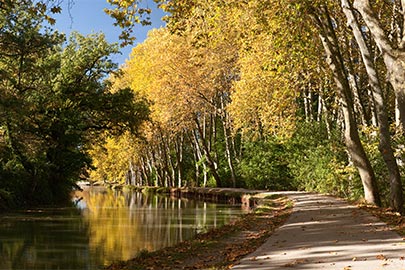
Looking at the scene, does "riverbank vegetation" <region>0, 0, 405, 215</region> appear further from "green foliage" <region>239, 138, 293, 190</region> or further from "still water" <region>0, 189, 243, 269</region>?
"still water" <region>0, 189, 243, 269</region>

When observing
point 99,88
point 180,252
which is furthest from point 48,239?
point 99,88

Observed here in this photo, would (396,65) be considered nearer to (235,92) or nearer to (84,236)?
(84,236)

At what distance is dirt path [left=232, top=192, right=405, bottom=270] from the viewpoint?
7.84 m

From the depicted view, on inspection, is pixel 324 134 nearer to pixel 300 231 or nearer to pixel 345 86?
pixel 345 86

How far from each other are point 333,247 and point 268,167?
28.4 metres

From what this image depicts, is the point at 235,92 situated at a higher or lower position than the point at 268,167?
higher

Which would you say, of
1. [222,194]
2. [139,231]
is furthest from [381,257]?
[222,194]

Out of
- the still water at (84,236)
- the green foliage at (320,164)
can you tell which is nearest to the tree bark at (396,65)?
the still water at (84,236)

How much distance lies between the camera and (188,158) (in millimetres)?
65125

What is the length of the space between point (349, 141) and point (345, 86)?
6.62ft

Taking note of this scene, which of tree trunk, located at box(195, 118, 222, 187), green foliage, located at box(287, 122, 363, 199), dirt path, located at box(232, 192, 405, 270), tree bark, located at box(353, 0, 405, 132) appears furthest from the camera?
tree trunk, located at box(195, 118, 222, 187)

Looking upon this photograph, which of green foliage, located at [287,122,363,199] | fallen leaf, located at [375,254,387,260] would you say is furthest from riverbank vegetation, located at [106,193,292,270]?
green foliage, located at [287,122,363,199]

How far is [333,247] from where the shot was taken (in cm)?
946

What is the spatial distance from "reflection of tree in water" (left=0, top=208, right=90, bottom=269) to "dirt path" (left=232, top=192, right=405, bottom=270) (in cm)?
430
